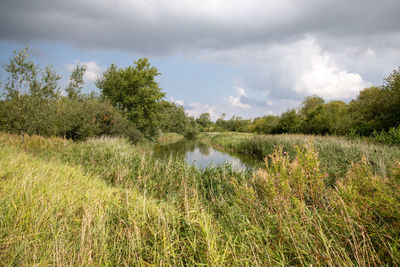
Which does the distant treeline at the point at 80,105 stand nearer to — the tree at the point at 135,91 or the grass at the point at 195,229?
the tree at the point at 135,91

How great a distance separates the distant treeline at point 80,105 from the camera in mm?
10156

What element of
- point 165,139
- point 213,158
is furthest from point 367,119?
point 165,139

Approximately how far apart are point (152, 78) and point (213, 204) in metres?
25.6

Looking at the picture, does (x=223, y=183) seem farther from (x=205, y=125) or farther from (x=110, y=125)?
(x=205, y=125)

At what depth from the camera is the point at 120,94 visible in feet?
84.6

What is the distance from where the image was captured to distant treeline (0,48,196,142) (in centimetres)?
1016

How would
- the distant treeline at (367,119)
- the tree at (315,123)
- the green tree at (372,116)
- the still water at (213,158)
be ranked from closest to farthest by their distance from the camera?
the still water at (213,158) → the distant treeline at (367,119) → the green tree at (372,116) → the tree at (315,123)

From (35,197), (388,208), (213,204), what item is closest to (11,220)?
(35,197)

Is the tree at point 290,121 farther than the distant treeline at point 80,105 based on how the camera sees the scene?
Yes

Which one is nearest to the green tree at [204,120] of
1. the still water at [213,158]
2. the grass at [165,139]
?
the grass at [165,139]

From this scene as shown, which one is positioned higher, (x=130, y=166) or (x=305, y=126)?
(x=305, y=126)

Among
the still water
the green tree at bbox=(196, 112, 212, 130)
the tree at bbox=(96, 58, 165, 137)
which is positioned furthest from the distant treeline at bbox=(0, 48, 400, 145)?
the green tree at bbox=(196, 112, 212, 130)

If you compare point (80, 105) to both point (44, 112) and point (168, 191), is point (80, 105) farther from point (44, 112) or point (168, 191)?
point (168, 191)

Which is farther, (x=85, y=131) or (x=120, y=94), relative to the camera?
(x=120, y=94)
